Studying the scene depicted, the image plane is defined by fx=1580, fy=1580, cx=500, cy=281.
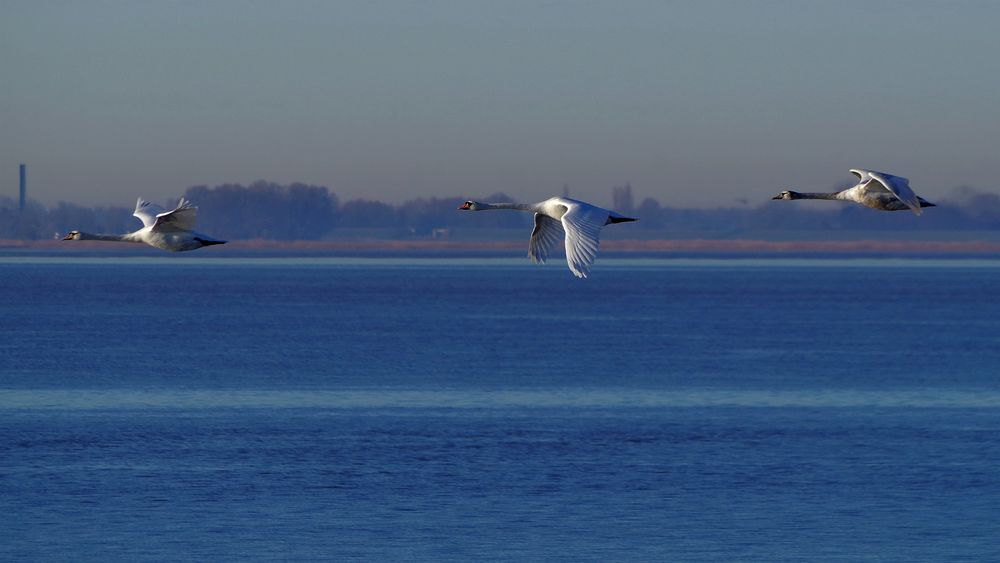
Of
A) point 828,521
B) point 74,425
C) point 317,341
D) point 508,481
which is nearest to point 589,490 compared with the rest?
point 508,481

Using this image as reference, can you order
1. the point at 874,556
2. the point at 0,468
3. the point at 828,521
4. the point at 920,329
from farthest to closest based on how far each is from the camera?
the point at 920,329 → the point at 0,468 → the point at 828,521 → the point at 874,556

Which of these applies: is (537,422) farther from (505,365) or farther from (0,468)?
(505,365)

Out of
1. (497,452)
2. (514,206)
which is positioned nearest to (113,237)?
(514,206)

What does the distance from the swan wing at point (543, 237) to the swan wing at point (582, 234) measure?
1.57m

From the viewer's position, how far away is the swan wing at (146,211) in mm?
24570

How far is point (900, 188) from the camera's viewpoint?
1686cm

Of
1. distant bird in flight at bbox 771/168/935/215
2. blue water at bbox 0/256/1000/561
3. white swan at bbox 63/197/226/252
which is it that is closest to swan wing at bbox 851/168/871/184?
distant bird in flight at bbox 771/168/935/215

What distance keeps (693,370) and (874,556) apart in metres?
59.9

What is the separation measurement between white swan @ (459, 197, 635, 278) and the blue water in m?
27.3

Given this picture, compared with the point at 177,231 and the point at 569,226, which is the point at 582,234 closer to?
the point at 569,226

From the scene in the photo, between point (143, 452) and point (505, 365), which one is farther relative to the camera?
point (505, 365)

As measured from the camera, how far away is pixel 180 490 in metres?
58.2

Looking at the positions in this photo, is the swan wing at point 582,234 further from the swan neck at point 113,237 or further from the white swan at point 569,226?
the swan neck at point 113,237

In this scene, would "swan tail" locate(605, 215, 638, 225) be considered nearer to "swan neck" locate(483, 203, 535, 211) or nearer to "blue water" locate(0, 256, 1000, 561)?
"swan neck" locate(483, 203, 535, 211)
